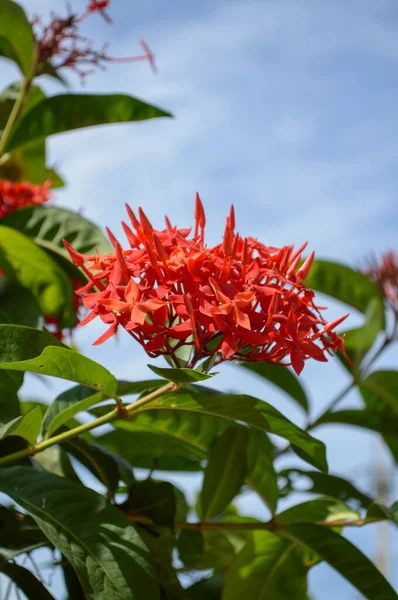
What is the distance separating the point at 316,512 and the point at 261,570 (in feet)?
0.48

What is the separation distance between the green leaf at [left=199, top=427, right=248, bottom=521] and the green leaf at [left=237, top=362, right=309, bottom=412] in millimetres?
636

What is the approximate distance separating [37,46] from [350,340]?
1.08 meters

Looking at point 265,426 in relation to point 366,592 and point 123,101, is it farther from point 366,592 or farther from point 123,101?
point 123,101

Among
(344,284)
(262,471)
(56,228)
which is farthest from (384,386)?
(56,228)

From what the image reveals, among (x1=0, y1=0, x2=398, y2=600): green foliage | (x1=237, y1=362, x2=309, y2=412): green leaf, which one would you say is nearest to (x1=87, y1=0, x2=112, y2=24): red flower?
(x1=0, y1=0, x2=398, y2=600): green foliage

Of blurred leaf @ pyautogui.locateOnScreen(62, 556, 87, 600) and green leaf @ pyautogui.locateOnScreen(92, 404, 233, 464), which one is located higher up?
green leaf @ pyautogui.locateOnScreen(92, 404, 233, 464)

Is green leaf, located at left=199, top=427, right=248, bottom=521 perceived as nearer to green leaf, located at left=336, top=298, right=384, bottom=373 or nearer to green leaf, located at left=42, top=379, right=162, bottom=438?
green leaf, located at left=42, top=379, right=162, bottom=438

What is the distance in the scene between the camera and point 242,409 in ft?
3.76

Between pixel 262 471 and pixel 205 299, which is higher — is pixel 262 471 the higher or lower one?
the lower one

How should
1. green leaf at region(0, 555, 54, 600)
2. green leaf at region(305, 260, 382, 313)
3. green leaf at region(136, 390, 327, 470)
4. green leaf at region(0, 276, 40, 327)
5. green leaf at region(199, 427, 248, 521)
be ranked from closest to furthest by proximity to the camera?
green leaf at region(136, 390, 327, 470) < green leaf at region(0, 555, 54, 600) < green leaf at region(199, 427, 248, 521) < green leaf at region(0, 276, 40, 327) < green leaf at region(305, 260, 382, 313)

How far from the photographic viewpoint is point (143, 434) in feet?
5.51

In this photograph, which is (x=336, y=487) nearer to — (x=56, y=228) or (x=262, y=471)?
(x=262, y=471)

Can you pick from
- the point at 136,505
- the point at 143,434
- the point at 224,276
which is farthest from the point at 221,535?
the point at 224,276

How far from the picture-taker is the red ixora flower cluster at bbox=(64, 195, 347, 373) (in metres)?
1.04
